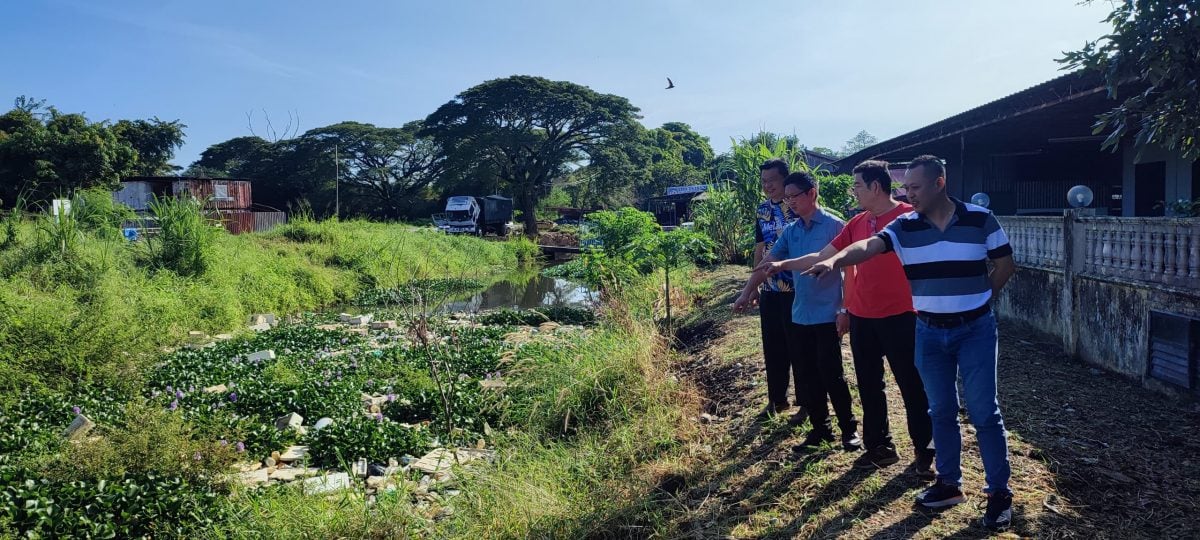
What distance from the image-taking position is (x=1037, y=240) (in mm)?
6926

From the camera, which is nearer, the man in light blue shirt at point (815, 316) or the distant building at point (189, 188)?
the man in light blue shirt at point (815, 316)

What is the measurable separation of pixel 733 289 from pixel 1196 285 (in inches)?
228

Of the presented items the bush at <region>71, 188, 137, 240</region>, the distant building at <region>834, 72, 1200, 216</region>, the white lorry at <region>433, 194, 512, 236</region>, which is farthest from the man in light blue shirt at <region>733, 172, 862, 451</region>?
the white lorry at <region>433, 194, 512, 236</region>

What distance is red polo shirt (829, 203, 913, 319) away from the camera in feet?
10.5

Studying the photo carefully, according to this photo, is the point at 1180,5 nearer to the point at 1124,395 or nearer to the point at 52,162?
the point at 1124,395

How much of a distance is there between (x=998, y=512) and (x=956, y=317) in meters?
0.79

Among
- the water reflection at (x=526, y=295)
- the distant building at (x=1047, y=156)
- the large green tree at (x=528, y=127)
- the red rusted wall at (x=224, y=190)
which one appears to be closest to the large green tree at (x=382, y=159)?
the large green tree at (x=528, y=127)

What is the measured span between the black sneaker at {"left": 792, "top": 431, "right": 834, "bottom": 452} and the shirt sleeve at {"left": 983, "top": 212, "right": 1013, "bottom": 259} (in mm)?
1422

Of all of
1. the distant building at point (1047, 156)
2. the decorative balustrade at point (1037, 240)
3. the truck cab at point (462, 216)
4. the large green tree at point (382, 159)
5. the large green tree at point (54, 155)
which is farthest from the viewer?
the large green tree at point (382, 159)

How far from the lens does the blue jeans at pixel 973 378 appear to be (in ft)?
9.07

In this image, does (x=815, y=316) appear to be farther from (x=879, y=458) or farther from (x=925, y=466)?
(x=925, y=466)

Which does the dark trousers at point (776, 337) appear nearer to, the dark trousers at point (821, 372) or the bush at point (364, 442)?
the dark trousers at point (821, 372)

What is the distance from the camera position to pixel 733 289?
10062 millimetres

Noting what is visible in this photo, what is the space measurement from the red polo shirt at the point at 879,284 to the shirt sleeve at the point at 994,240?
389 mm
